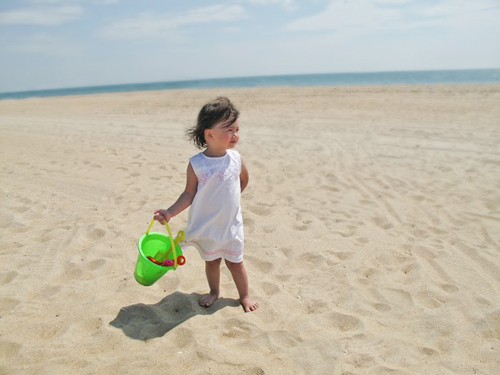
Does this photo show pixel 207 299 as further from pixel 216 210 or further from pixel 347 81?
pixel 347 81

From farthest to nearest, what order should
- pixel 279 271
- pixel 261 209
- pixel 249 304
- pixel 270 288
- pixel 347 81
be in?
1. pixel 347 81
2. pixel 261 209
3. pixel 279 271
4. pixel 270 288
5. pixel 249 304

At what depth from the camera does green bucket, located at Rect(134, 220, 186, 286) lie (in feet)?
8.02

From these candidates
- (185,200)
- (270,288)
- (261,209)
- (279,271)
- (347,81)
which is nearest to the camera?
(185,200)

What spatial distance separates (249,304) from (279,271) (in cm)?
59

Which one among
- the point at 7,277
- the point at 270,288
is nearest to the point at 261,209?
the point at 270,288

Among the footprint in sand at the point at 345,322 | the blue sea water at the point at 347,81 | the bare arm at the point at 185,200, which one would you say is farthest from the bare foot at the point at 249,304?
the blue sea water at the point at 347,81

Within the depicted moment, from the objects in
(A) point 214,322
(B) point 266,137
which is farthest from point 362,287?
(B) point 266,137

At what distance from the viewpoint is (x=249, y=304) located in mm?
2730

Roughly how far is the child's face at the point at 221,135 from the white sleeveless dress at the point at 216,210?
3.8 inches

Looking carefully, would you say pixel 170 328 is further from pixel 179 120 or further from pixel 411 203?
pixel 179 120

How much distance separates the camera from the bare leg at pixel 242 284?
8.94 feet

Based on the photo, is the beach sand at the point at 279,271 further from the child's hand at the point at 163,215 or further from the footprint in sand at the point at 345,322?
the child's hand at the point at 163,215

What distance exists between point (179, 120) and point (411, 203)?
29.1 feet

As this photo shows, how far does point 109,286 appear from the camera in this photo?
9.75 ft
